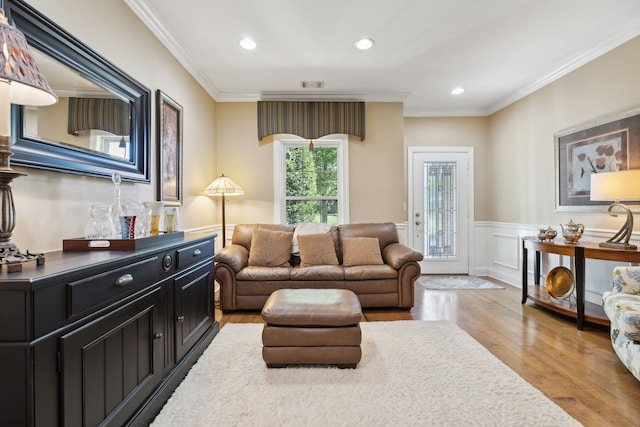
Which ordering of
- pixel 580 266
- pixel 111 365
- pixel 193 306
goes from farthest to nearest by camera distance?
1. pixel 580 266
2. pixel 193 306
3. pixel 111 365

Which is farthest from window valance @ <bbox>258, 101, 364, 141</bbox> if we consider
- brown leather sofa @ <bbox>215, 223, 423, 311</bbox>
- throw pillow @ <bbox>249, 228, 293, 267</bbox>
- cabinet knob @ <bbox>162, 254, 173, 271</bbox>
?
cabinet knob @ <bbox>162, 254, 173, 271</bbox>

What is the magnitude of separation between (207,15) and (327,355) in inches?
112

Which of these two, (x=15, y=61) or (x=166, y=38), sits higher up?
(x=166, y=38)

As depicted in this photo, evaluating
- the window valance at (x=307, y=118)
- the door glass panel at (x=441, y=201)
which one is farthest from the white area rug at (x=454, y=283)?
the window valance at (x=307, y=118)

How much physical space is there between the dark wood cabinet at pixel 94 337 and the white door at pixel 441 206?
403cm

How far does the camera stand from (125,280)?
1.39m

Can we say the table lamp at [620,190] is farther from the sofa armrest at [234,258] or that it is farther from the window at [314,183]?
the sofa armrest at [234,258]

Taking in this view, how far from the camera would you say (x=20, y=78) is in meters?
1.03

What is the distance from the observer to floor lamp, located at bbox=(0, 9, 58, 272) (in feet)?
3.31

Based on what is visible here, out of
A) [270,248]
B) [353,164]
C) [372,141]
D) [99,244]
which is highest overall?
[372,141]

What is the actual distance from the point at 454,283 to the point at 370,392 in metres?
3.23

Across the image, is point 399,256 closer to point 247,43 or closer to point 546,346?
point 546,346

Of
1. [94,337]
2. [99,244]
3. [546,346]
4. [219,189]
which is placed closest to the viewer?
[94,337]

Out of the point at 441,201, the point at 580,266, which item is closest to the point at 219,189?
the point at 441,201
